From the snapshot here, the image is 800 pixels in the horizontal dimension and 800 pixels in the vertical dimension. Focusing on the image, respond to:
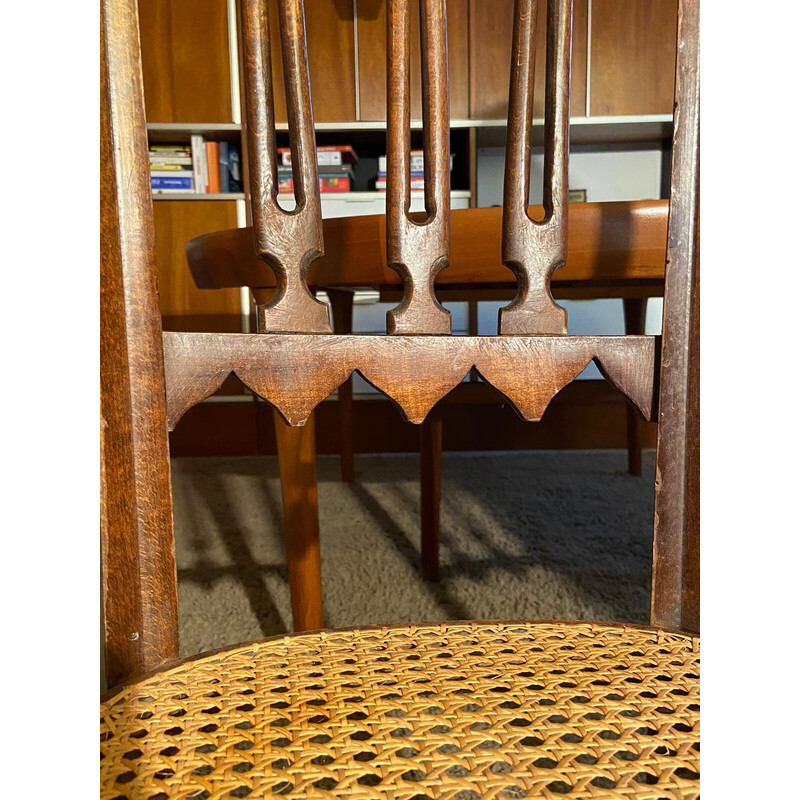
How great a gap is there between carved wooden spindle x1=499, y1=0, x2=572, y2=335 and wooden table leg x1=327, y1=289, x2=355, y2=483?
4.15ft

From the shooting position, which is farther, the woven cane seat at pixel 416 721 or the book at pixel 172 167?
the book at pixel 172 167

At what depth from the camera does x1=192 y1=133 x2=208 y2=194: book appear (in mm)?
2605

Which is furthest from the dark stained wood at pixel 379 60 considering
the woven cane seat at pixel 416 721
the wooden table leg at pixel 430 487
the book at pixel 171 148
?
the woven cane seat at pixel 416 721

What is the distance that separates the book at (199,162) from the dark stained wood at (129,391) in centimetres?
240

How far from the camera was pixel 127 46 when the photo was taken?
0.39 metres

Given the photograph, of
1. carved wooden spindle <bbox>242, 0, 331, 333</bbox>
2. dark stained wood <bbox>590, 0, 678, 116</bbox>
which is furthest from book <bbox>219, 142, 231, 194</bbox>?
carved wooden spindle <bbox>242, 0, 331, 333</bbox>

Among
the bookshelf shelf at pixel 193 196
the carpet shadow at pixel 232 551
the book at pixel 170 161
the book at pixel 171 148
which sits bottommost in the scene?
the carpet shadow at pixel 232 551

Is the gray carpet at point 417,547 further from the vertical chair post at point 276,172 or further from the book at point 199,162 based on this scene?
the book at point 199,162

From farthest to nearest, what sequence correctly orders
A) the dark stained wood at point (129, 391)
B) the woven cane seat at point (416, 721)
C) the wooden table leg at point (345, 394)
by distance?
1. the wooden table leg at point (345, 394)
2. the dark stained wood at point (129, 391)
3. the woven cane seat at point (416, 721)

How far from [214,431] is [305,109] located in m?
2.33

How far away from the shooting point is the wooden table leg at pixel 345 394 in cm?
181

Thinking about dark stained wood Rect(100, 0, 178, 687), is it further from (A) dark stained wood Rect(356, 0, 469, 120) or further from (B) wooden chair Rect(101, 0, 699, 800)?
Result: (A) dark stained wood Rect(356, 0, 469, 120)
